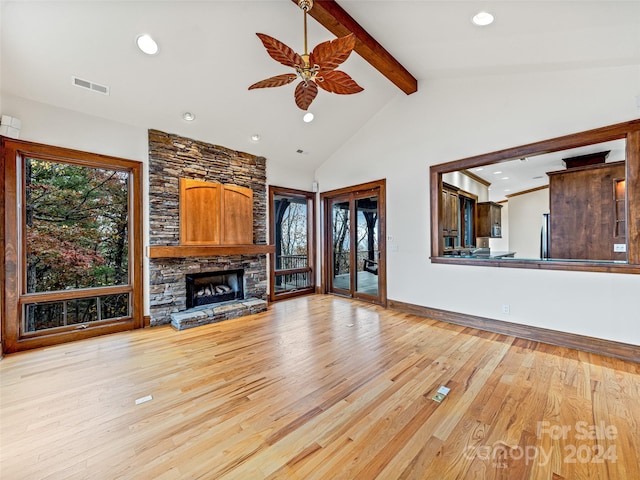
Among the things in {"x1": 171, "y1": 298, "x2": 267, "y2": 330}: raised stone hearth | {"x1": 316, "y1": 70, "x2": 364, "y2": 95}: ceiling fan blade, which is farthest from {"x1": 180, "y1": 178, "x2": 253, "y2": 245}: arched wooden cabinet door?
{"x1": 316, "y1": 70, "x2": 364, "y2": 95}: ceiling fan blade

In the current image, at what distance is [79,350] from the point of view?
10.6 ft

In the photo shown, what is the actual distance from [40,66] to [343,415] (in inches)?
179

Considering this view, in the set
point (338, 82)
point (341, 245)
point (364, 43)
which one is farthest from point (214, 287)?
point (364, 43)

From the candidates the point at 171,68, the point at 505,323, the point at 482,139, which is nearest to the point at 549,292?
the point at 505,323

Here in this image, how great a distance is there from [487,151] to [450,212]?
5.03ft

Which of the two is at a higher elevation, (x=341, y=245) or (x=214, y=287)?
(x=341, y=245)

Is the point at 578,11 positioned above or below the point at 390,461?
above

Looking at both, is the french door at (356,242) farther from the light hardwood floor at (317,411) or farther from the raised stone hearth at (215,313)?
the light hardwood floor at (317,411)

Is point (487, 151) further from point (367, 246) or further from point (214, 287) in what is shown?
point (214, 287)

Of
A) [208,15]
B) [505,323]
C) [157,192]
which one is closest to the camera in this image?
[208,15]

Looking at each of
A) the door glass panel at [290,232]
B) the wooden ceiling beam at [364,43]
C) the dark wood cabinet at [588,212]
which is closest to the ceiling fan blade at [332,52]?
the wooden ceiling beam at [364,43]

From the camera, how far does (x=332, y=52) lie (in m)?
2.22

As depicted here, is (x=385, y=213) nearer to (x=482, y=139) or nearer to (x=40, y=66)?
(x=482, y=139)

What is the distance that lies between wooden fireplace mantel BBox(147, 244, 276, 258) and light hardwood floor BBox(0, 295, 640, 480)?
1.24 metres
